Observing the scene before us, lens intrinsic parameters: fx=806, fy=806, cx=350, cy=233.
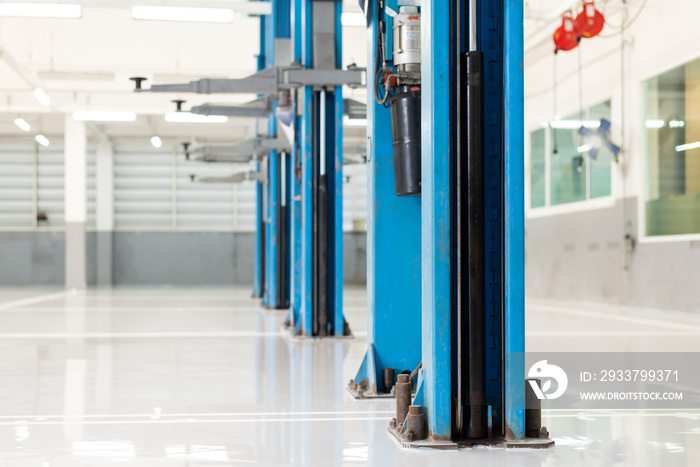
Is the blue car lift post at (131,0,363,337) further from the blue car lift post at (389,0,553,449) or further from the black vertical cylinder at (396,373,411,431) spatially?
the black vertical cylinder at (396,373,411,431)

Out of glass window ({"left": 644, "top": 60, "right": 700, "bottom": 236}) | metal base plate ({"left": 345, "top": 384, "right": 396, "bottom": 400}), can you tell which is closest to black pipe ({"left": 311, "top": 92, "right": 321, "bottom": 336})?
metal base plate ({"left": 345, "top": 384, "right": 396, "bottom": 400})

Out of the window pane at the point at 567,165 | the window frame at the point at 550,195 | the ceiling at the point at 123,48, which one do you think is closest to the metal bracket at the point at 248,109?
the ceiling at the point at 123,48

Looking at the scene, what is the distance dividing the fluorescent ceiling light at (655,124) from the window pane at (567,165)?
2.19 meters

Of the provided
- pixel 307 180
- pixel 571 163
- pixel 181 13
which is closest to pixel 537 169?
pixel 571 163

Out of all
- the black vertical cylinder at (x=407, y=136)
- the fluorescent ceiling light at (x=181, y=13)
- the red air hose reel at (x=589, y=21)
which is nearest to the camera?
the black vertical cylinder at (x=407, y=136)

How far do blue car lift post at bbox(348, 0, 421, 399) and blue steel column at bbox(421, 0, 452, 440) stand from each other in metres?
1.57

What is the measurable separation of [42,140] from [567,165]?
17304 mm

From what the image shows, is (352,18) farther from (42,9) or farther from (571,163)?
(571,163)

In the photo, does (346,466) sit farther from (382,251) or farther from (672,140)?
(672,140)

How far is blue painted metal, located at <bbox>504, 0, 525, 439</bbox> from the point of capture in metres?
3.97

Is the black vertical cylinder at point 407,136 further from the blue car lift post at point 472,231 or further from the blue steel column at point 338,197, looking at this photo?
the blue steel column at point 338,197

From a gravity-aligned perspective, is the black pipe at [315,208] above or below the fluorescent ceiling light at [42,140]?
below

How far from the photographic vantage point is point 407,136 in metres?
5.12

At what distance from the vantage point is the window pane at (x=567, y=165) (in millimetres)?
16156
